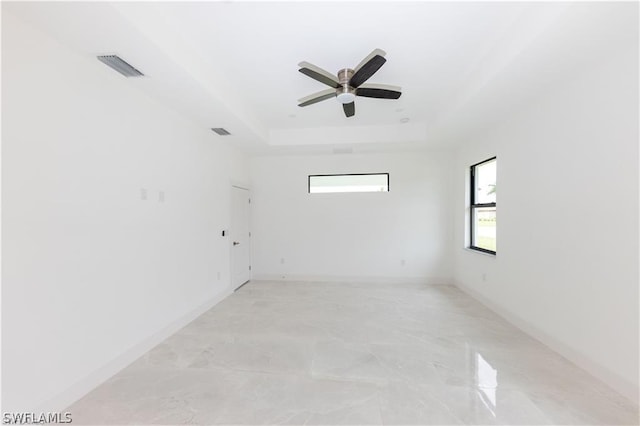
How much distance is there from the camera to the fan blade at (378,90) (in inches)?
98.3

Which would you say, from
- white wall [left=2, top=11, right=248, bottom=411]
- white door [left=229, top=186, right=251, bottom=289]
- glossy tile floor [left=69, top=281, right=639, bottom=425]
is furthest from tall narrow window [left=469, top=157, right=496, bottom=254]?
white wall [left=2, top=11, right=248, bottom=411]

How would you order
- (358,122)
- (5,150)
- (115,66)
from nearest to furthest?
(5,150), (115,66), (358,122)

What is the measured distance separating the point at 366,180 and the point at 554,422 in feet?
13.7

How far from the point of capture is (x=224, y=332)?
3023mm

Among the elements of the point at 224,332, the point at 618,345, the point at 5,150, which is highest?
the point at 5,150

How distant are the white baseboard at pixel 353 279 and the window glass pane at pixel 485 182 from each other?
5.59 ft

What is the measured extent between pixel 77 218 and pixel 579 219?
13.3ft

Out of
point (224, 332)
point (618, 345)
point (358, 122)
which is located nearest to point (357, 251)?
point (358, 122)

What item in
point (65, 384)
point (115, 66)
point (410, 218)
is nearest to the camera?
point (65, 384)

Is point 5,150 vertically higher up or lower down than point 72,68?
lower down

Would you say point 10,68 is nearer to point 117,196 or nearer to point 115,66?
point 115,66

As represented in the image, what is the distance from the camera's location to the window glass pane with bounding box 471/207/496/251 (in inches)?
153

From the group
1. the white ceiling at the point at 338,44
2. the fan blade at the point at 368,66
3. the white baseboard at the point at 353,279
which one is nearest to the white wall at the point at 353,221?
the white baseboard at the point at 353,279

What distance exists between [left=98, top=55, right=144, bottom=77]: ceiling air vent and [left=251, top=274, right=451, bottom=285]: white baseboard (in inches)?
162
